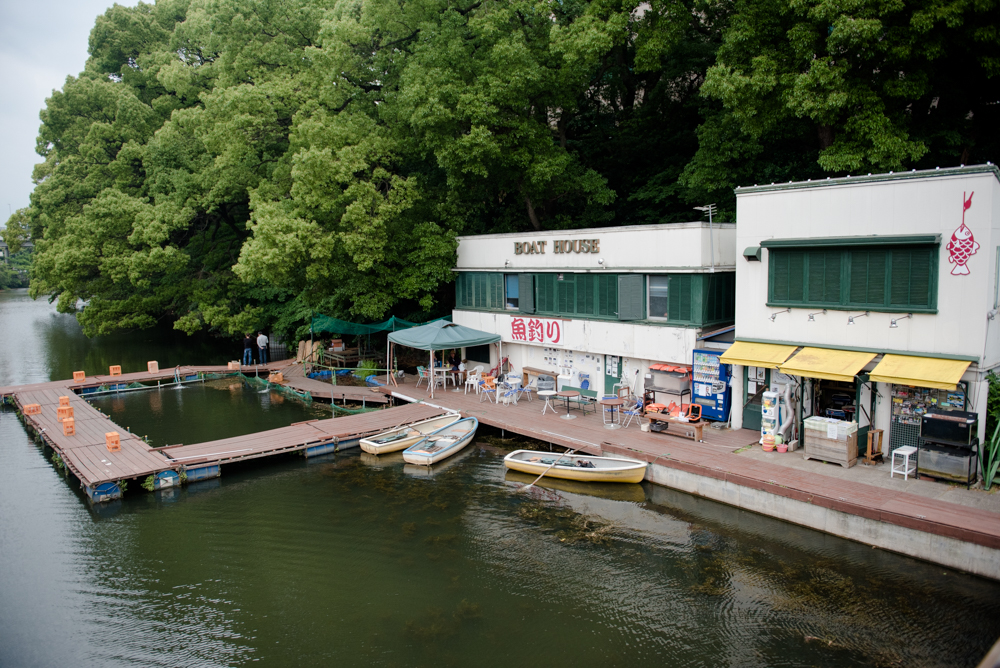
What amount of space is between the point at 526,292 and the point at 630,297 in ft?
15.1

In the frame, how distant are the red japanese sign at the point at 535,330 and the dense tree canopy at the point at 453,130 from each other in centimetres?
423

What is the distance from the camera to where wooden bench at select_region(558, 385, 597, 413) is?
20.3 metres

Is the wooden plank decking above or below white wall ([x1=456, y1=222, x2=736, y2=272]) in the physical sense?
below

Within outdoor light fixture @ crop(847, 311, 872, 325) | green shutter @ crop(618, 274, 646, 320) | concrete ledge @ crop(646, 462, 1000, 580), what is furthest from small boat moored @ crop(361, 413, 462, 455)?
outdoor light fixture @ crop(847, 311, 872, 325)

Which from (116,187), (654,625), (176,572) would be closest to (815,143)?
(654,625)

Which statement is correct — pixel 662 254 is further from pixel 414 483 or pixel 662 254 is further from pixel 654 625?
pixel 654 625

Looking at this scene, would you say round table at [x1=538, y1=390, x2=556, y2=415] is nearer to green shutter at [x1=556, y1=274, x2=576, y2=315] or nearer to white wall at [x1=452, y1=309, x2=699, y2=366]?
white wall at [x1=452, y1=309, x2=699, y2=366]

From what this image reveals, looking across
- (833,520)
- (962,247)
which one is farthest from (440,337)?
(962,247)

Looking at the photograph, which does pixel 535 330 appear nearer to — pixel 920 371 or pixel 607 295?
pixel 607 295

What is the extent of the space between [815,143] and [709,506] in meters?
15.3

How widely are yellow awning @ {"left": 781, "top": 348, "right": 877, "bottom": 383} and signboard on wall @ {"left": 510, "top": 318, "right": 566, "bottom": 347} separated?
8.17 meters

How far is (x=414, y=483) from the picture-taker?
16.4m

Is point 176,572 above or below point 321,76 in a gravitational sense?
below

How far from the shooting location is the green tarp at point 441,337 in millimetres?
22328
